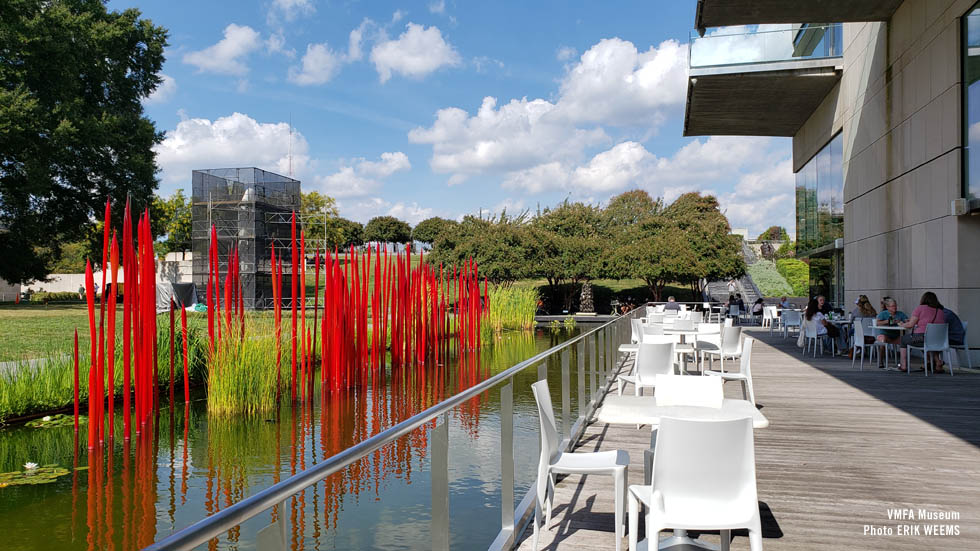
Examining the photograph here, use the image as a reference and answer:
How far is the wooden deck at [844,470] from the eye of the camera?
3.38 metres

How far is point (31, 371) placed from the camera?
786 cm

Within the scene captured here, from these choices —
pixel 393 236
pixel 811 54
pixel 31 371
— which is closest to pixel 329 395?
pixel 31 371

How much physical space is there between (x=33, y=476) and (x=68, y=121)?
20882 mm

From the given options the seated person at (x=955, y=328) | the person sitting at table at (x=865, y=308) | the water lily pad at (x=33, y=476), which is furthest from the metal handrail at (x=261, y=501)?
the person sitting at table at (x=865, y=308)

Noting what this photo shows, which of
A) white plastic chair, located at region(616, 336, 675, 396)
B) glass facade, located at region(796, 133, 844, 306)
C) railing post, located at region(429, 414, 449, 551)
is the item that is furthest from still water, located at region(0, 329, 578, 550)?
glass facade, located at region(796, 133, 844, 306)

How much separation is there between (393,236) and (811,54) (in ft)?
201

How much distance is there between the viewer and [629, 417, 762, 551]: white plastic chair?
2.46m

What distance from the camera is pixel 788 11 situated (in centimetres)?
1198

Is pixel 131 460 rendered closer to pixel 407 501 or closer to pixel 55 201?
pixel 407 501

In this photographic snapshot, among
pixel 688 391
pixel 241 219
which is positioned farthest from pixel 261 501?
pixel 241 219

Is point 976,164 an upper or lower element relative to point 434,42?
lower

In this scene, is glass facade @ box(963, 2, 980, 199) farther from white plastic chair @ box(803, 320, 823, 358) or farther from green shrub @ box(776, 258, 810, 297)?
green shrub @ box(776, 258, 810, 297)

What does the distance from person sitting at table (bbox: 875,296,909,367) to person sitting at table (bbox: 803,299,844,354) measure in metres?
1.60

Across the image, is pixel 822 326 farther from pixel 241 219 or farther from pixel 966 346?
pixel 241 219
